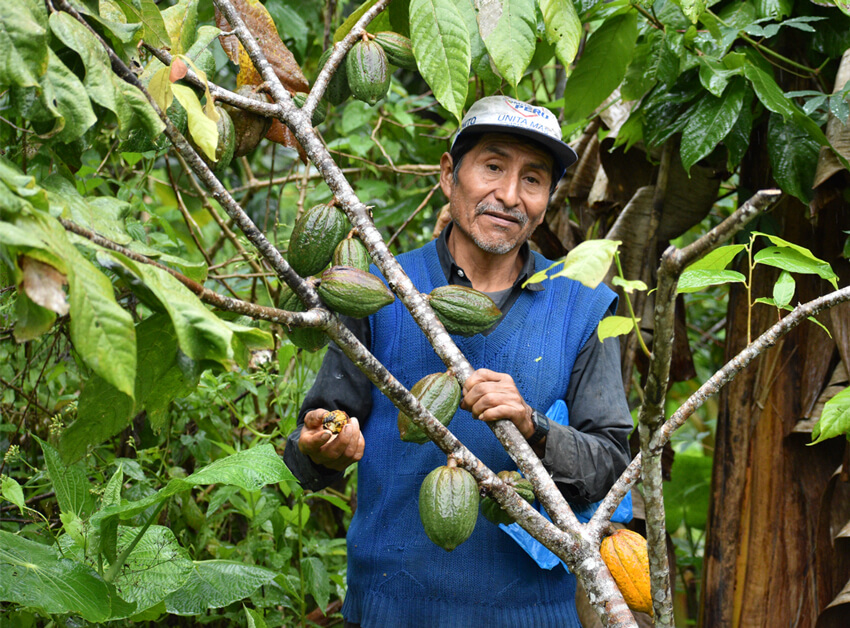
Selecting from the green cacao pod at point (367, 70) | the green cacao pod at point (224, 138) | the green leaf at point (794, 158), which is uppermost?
the green leaf at point (794, 158)

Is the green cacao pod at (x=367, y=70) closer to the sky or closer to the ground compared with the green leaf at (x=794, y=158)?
closer to the ground

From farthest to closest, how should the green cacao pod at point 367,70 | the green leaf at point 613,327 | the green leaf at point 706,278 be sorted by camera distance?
1. the green cacao pod at point 367,70
2. the green leaf at point 706,278
3. the green leaf at point 613,327

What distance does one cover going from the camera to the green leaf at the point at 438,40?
4.39 feet

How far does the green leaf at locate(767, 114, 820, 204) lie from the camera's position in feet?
7.06

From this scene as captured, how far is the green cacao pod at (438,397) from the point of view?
1267 mm

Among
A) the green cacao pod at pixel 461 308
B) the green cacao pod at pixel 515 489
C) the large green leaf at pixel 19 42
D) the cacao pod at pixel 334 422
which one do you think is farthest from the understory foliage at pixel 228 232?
the green cacao pod at pixel 515 489

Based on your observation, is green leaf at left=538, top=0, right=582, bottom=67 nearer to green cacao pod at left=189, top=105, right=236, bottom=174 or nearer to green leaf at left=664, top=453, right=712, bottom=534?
green cacao pod at left=189, top=105, right=236, bottom=174

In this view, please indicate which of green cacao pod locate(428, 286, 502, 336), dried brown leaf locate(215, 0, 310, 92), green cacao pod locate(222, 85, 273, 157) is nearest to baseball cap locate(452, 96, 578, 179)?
dried brown leaf locate(215, 0, 310, 92)

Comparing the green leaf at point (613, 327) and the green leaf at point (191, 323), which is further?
the green leaf at point (613, 327)

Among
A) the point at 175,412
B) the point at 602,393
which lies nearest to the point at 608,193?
the point at 602,393

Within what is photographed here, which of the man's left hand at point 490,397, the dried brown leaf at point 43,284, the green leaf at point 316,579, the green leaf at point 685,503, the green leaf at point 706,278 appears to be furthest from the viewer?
the green leaf at point 685,503

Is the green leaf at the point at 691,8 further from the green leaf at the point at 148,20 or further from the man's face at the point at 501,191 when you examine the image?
the green leaf at the point at 148,20

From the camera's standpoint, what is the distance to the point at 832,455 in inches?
90.4

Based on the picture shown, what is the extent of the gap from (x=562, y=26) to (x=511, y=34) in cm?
15
